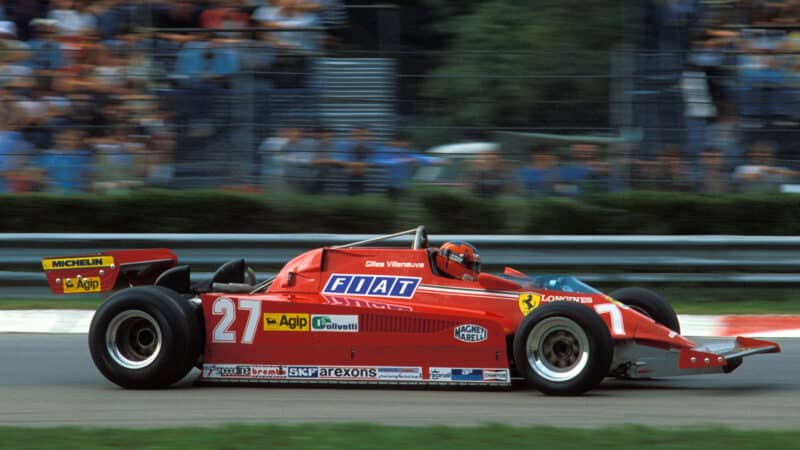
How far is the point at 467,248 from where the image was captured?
288 inches

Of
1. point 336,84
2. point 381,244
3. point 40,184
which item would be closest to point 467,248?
point 381,244

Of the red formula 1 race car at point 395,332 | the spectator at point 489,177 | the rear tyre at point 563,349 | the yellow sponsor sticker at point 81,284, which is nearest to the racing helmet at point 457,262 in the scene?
the red formula 1 race car at point 395,332

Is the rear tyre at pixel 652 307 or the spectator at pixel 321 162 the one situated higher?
the spectator at pixel 321 162

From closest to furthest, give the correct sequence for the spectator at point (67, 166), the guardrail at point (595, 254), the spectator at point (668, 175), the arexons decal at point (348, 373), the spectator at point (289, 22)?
the arexons decal at point (348, 373) → the guardrail at point (595, 254) → the spectator at point (668, 175) → the spectator at point (67, 166) → the spectator at point (289, 22)

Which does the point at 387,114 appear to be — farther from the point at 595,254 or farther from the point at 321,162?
the point at 595,254

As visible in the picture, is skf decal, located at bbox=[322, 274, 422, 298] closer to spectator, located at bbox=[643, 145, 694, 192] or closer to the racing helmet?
the racing helmet

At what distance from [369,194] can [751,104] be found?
4121mm

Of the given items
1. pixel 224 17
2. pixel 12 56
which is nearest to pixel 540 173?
pixel 224 17

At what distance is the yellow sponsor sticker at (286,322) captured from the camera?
279 inches

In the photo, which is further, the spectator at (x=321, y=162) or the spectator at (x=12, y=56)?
the spectator at (x=12, y=56)

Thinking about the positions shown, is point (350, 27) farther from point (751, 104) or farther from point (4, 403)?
point (4, 403)

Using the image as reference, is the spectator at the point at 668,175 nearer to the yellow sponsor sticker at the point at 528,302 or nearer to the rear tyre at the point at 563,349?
the yellow sponsor sticker at the point at 528,302

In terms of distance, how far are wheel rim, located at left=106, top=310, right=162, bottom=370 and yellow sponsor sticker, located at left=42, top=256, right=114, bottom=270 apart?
1.89 feet

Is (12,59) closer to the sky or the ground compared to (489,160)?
closer to the sky
